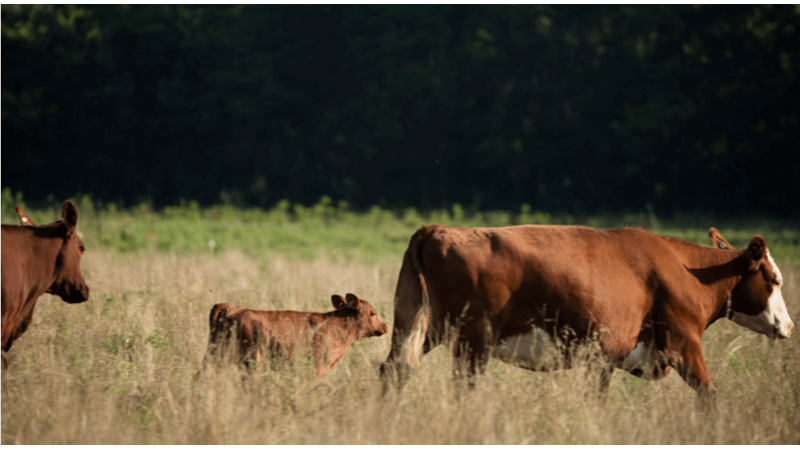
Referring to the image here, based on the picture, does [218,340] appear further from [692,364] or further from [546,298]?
[692,364]

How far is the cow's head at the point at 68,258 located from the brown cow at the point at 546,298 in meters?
2.26

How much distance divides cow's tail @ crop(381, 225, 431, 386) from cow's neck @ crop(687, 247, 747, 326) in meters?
1.95

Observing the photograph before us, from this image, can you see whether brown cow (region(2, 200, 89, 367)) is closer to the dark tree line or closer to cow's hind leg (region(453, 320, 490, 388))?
cow's hind leg (region(453, 320, 490, 388))

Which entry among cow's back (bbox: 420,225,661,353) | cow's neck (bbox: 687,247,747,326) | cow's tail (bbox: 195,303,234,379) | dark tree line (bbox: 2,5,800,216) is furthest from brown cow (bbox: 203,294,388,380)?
dark tree line (bbox: 2,5,800,216)

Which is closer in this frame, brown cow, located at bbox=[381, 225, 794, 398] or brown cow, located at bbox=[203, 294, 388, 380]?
brown cow, located at bbox=[381, 225, 794, 398]

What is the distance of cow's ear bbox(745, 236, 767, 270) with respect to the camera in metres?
4.87

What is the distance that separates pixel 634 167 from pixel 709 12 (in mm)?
6581

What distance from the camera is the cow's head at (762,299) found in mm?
5082

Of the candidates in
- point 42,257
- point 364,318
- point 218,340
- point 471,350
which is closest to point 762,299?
point 471,350

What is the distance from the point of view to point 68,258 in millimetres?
4742

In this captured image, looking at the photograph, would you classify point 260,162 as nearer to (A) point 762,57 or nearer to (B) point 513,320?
(A) point 762,57

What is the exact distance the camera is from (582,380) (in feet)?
14.8

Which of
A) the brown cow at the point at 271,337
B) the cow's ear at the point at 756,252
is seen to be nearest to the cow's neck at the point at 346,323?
the brown cow at the point at 271,337

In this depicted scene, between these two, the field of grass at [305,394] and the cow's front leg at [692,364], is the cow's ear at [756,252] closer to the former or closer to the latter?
the cow's front leg at [692,364]
